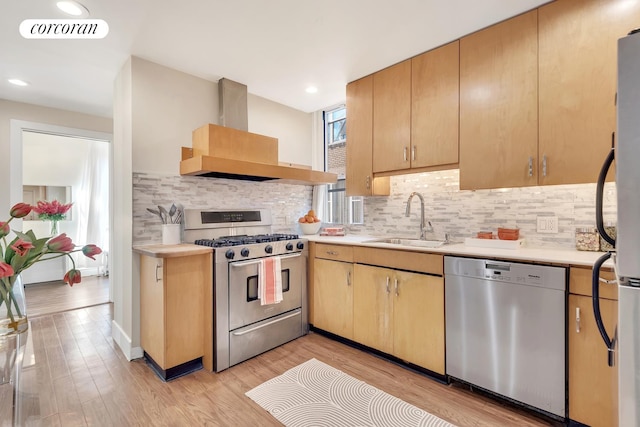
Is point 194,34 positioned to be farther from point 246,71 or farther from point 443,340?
point 443,340

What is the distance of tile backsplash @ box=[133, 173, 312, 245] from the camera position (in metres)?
2.48

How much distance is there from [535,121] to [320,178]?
1.90m

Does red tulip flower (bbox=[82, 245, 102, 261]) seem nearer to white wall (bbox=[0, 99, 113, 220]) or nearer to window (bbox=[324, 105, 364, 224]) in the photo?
window (bbox=[324, 105, 364, 224])

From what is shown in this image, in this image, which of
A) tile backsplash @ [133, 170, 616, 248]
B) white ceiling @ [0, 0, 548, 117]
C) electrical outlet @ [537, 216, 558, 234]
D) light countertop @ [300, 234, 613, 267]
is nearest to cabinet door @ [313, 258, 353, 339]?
light countertop @ [300, 234, 613, 267]

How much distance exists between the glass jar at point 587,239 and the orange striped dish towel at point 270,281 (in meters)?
2.20

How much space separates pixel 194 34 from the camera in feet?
7.16

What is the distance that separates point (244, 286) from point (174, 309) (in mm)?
528

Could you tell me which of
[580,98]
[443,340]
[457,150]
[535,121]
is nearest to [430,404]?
[443,340]

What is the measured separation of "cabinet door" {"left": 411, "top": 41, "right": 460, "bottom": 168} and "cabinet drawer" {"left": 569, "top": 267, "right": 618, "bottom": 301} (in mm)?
1082

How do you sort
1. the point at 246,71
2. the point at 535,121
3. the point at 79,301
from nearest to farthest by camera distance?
the point at 535,121 → the point at 246,71 → the point at 79,301

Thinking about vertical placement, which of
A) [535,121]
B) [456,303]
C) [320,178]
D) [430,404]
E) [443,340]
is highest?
[535,121]

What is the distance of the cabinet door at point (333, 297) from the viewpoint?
2635mm

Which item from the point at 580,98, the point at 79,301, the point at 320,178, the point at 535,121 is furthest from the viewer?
the point at 79,301

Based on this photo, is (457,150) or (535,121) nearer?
(535,121)
